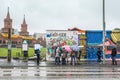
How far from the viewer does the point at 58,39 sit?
43.1 metres

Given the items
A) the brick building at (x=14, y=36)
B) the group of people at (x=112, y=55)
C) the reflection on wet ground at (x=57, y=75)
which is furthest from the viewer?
the brick building at (x=14, y=36)

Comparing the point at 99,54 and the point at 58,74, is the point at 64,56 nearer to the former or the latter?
the point at 99,54

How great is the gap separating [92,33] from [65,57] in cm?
508

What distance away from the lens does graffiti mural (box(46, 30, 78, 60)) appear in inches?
1692

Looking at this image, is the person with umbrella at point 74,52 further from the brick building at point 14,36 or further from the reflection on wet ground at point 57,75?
the brick building at point 14,36

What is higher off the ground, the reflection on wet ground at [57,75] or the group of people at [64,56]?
the group of people at [64,56]

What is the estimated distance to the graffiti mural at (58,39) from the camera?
42969 millimetres

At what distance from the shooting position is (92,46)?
143 feet

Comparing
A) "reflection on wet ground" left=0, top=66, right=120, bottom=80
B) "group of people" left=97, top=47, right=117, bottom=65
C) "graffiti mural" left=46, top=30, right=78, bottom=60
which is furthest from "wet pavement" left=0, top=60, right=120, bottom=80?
"graffiti mural" left=46, top=30, right=78, bottom=60

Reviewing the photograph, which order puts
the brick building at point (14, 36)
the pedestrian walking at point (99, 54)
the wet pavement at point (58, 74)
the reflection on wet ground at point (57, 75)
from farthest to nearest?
the brick building at point (14, 36) < the pedestrian walking at point (99, 54) < the wet pavement at point (58, 74) < the reflection on wet ground at point (57, 75)

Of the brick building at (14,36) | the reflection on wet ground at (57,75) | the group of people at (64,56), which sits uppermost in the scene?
the brick building at (14,36)

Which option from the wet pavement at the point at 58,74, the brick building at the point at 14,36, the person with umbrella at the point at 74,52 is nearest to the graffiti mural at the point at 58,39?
the person with umbrella at the point at 74,52

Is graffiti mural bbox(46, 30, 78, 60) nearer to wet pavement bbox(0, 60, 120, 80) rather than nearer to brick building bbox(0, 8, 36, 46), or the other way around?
wet pavement bbox(0, 60, 120, 80)

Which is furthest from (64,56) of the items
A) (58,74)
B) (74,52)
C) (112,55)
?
(58,74)
